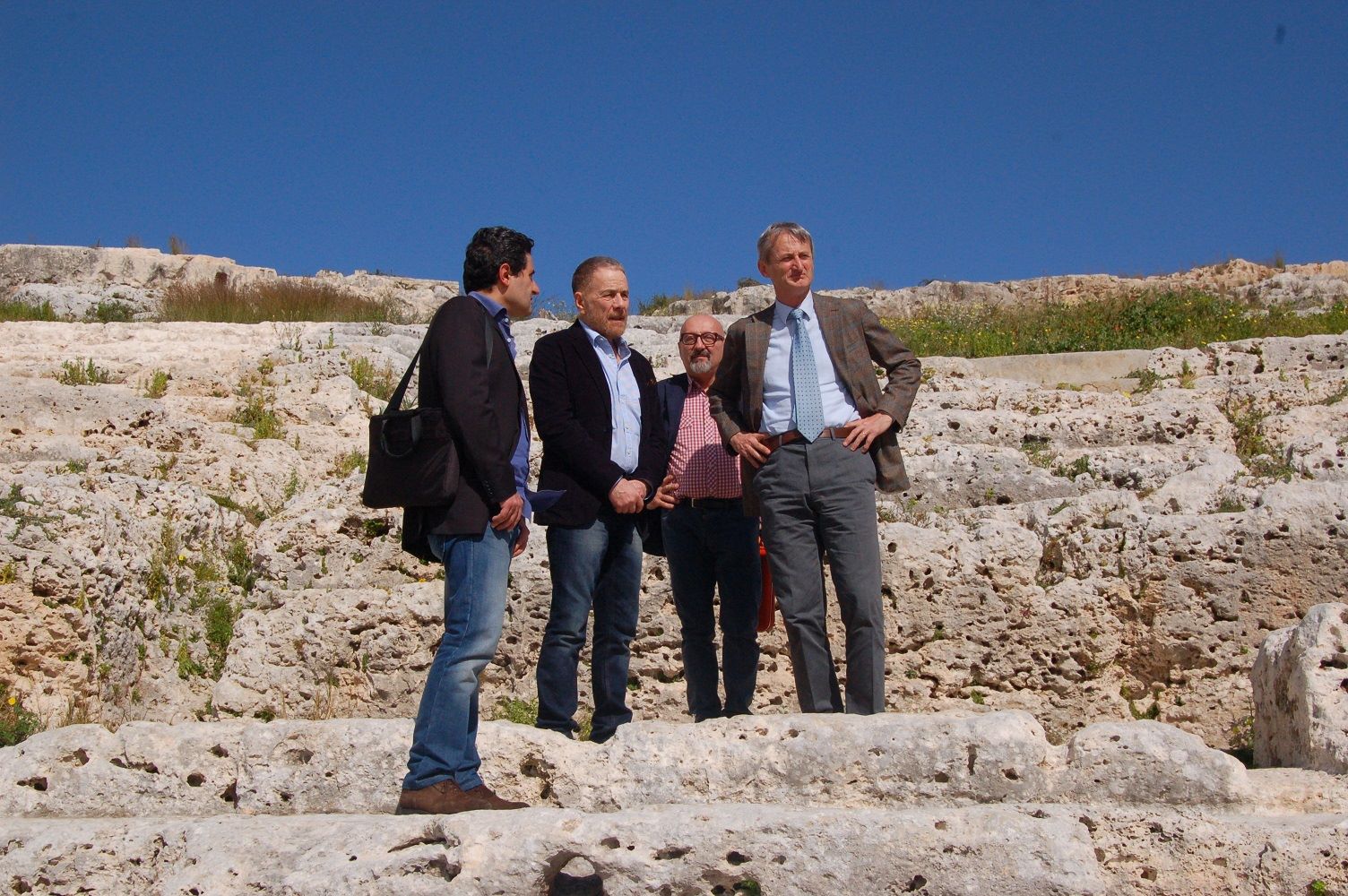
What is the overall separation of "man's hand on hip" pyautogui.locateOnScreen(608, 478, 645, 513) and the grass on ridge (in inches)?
267

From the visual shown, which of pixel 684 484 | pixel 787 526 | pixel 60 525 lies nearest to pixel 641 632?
pixel 684 484

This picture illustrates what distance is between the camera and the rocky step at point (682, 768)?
4.17 meters

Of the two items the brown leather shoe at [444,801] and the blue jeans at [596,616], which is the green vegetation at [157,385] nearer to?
the blue jeans at [596,616]

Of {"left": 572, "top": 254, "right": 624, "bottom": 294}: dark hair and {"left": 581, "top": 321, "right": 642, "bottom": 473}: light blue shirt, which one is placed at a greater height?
{"left": 572, "top": 254, "right": 624, "bottom": 294}: dark hair

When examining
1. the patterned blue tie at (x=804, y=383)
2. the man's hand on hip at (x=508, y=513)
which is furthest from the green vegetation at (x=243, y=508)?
the patterned blue tie at (x=804, y=383)

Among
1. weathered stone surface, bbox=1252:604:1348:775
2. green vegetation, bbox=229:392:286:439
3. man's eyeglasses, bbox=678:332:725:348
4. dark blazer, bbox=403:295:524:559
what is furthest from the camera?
green vegetation, bbox=229:392:286:439

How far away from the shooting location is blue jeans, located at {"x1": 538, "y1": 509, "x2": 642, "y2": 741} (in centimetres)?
475

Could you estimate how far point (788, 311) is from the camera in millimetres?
5160

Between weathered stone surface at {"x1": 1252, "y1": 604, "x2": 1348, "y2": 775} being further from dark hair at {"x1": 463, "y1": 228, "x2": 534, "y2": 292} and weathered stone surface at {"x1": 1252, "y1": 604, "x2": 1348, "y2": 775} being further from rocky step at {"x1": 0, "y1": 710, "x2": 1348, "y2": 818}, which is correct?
dark hair at {"x1": 463, "y1": 228, "x2": 534, "y2": 292}

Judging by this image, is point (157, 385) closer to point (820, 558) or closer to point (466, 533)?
point (466, 533)

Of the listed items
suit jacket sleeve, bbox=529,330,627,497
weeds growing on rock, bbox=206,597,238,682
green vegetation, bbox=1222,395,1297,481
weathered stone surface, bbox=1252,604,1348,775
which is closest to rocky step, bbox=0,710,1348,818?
Result: weathered stone surface, bbox=1252,604,1348,775

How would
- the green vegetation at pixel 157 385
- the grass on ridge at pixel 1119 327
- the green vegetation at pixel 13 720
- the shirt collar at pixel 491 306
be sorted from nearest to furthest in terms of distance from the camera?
the shirt collar at pixel 491 306 < the green vegetation at pixel 13 720 < the green vegetation at pixel 157 385 < the grass on ridge at pixel 1119 327

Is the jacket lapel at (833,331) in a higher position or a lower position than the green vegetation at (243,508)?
higher

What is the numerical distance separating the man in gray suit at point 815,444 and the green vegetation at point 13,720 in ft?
10.9
